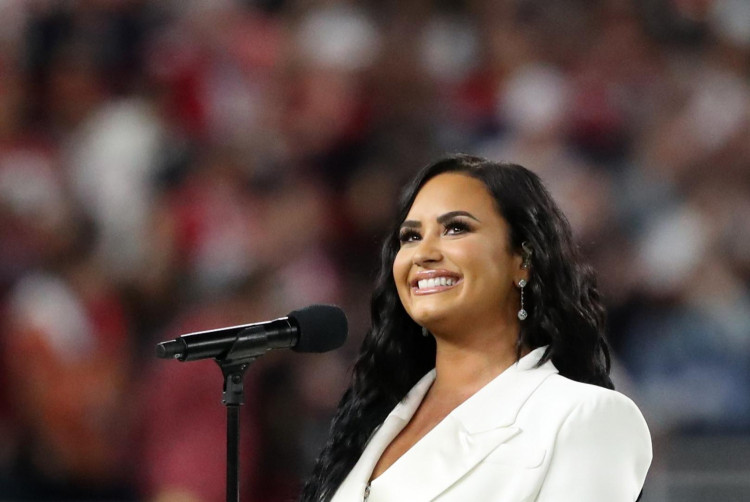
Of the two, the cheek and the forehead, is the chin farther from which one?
the forehead

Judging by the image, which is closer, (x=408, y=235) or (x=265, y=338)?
(x=265, y=338)

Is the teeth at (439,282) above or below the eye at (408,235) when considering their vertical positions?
below

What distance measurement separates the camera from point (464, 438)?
1.91m

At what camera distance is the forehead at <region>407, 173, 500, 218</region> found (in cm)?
202

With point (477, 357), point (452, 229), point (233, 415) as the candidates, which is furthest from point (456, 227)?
point (233, 415)

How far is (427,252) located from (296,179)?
1.99 m

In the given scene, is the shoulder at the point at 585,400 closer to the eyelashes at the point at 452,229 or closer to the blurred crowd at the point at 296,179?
the eyelashes at the point at 452,229

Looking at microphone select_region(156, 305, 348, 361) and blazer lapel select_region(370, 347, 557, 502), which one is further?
blazer lapel select_region(370, 347, 557, 502)

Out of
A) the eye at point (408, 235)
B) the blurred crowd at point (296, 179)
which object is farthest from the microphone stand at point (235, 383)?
the blurred crowd at point (296, 179)

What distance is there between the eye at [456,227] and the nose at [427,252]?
3 cm

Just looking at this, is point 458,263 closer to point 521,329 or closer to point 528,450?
point 521,329

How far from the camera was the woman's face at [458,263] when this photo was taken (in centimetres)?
198

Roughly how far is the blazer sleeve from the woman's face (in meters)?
0.27

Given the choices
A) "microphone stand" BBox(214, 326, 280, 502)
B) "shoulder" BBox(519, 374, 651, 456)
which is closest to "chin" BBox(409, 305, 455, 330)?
"shoulder" BBox(519, 374, 651, 456)
